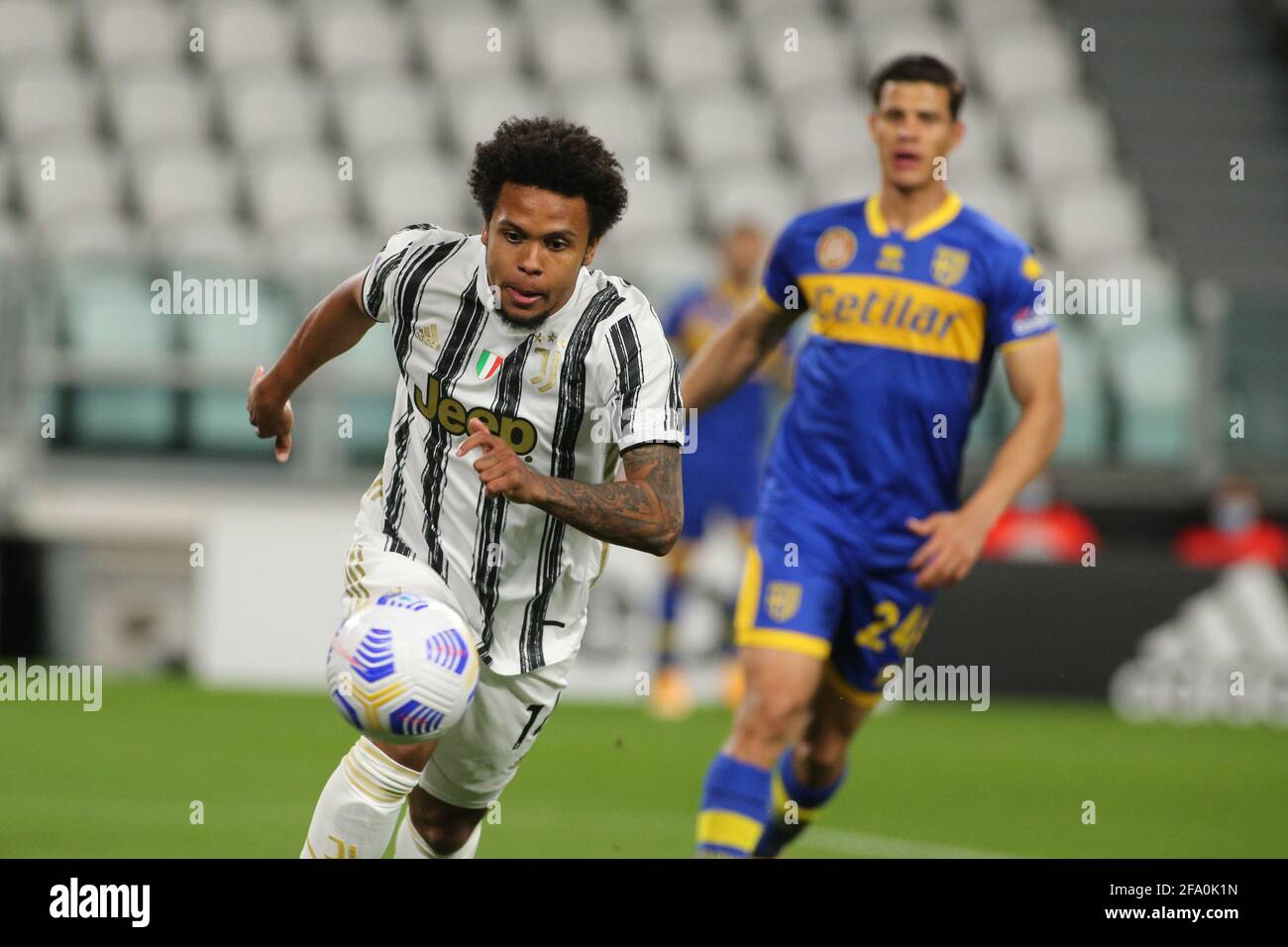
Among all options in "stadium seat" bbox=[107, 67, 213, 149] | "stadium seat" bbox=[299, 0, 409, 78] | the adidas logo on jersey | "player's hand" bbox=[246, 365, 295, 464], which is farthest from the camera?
"stadium seat" bbox=[299, 0, 409, 78]

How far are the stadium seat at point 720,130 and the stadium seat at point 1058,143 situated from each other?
224 cm

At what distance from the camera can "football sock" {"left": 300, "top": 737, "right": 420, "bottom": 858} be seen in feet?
14.1

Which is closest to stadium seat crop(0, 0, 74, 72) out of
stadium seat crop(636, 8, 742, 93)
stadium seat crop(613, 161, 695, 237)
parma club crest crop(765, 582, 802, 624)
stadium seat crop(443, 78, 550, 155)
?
stadium seat crop(443, 78, 550, 155)

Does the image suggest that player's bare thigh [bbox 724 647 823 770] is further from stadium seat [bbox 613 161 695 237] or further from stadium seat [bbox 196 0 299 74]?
stadium seat [bbox 196 0 299 74]

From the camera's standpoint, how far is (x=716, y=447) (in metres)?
10.8

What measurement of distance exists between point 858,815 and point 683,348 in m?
3.38

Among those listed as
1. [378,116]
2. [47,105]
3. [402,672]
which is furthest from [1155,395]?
[402,672]

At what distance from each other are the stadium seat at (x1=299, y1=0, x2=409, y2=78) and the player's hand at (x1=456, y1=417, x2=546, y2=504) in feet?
43.9

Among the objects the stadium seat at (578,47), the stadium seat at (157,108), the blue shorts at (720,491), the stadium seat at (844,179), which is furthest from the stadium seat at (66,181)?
the blue shorts at (720,491)

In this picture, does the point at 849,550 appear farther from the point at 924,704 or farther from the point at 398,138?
the point at 398,138

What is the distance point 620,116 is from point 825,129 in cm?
178

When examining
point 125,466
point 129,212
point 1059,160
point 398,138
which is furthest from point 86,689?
point 1059,160

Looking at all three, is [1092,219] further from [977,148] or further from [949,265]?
[949,265]

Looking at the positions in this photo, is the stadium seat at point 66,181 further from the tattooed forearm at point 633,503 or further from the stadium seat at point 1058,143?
the tattooed forearm at point 633,503
